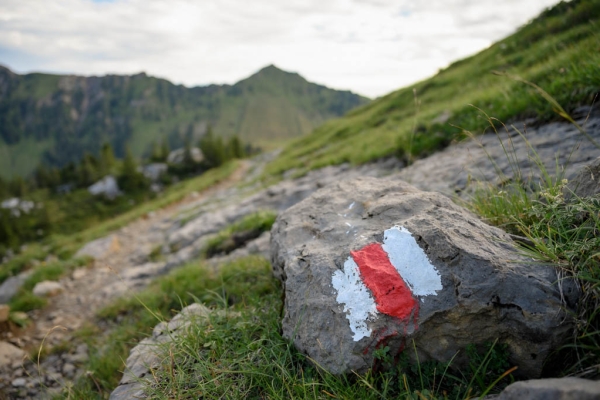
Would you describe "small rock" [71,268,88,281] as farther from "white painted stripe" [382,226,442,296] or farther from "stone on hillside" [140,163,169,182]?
"stone on hillside" [140,163,169,182]

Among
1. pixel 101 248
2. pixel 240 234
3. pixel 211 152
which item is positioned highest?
pixel 211 152

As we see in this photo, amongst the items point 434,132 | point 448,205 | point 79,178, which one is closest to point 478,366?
point 448,205

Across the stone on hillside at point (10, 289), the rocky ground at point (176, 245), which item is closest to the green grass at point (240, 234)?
the rocky ground at point (176, 245)

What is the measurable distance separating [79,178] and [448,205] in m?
95.1

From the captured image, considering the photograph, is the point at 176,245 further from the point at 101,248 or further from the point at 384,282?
the point at 384,282

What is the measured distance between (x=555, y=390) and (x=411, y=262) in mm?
1292

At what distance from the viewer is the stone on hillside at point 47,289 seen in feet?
32.3

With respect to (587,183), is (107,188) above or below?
below

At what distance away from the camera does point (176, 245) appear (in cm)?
1185

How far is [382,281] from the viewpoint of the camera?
9.58 ft

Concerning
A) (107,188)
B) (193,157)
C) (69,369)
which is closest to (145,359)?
(69,369)

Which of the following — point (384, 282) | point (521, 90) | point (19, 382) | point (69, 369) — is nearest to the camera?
point (384, 282)

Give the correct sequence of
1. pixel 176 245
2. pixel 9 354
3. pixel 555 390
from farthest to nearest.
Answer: pixel 176 245 → pixel 9 354 → pixel 555 390

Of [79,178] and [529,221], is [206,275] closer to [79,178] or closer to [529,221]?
[529,221]
